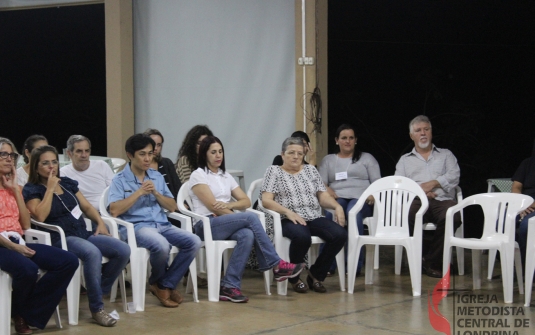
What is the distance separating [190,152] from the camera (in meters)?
6.23

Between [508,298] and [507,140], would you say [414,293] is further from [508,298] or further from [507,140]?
[507,140]

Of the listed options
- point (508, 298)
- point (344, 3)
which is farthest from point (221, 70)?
point (508, 298)

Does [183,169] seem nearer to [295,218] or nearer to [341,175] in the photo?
[295,218]

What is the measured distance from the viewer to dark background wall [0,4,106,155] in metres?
10.1

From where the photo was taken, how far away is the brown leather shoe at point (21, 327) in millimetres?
4414

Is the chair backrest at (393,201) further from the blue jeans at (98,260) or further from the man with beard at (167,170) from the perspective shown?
the blue jeans at (98,260)

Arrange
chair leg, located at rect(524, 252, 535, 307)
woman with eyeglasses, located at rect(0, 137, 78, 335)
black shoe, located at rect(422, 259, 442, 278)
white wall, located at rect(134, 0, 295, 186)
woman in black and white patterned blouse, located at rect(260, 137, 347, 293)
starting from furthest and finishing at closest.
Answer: white wall, located at rect(134, 0, 295, 186) < black shoe, located at rect(422, 259, 442, 278) < woman in black and white patterned blouse, located at rect(260, 137, 347, 293) < chair leg, located at rect(524, 252, 535, 307) < woman with eyeglasses, located at rect(0, 137, 78, 335)

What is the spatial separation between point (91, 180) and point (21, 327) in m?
1.59

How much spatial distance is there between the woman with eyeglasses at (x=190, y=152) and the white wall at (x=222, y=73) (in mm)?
1075

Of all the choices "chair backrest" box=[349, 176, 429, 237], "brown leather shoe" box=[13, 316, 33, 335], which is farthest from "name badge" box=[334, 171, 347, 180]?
"brown leather shoe" box=[13, 316, 33, 335]

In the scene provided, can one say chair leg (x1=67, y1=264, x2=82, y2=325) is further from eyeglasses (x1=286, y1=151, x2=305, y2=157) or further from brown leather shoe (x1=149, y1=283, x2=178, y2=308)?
eyeglasses (x1=286, y1=151, x2=305, y2=157)

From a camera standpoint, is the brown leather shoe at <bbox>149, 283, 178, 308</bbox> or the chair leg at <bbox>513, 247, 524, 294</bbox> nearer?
the brown leather shoe at <bbox>149, 283, 178, 308</bbox>

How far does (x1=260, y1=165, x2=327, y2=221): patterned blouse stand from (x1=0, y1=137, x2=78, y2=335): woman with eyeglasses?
1761mm

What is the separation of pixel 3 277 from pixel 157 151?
2.03 m
